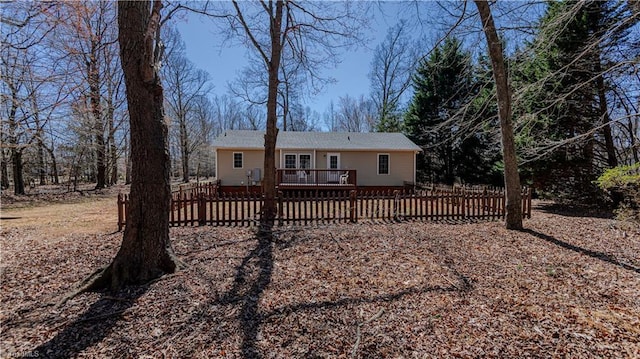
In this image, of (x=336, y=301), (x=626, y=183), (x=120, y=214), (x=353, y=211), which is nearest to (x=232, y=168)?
(x=120, y=214)

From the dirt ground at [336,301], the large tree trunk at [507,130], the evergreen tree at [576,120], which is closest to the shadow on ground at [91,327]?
the dirt ground at [336,301]

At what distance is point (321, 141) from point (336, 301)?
1520 cm

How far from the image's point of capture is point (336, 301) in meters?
3.40

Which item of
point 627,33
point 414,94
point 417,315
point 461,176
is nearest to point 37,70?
point 417,315

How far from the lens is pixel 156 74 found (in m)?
4.08

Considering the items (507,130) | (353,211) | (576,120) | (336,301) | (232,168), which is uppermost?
(576,120)

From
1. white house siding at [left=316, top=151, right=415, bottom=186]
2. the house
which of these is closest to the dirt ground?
the house

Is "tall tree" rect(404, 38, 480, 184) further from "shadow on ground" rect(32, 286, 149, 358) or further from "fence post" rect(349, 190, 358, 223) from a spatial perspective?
"shadow on ground" rect(32, 286, 149, 358)

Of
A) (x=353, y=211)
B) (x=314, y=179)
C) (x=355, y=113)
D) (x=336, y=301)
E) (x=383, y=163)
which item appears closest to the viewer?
(x=336, y=301)

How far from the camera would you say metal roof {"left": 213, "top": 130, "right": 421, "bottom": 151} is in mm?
16812

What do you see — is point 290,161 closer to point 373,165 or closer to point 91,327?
point 373,165

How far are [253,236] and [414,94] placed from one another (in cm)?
2147

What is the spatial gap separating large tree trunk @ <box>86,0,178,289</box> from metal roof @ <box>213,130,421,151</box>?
1254 cm

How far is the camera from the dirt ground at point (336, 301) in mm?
2600
